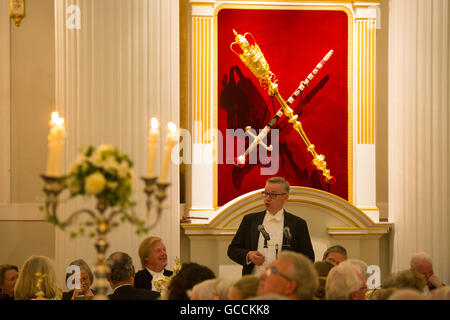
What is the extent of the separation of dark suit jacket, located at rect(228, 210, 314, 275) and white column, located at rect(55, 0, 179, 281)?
1.04 meters

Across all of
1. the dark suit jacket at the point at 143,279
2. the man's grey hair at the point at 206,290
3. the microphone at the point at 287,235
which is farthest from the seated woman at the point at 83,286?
the man's grey hair at the point at 206,290

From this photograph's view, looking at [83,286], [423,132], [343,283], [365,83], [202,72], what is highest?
[202,72]

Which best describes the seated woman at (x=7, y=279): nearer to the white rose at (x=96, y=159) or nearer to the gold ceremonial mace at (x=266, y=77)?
the white rose at (x=96, y=159)

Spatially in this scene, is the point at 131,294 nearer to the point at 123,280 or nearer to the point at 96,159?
the point at 123,280

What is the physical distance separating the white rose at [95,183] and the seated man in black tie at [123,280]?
176 cm

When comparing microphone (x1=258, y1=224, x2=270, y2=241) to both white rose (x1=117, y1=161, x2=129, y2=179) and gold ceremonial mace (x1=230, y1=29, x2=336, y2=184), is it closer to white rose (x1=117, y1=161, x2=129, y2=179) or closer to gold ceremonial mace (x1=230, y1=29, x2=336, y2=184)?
gold ceremonial mace (x1=230, y1=29, x2=336, y2=184)

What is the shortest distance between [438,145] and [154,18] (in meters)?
2.89

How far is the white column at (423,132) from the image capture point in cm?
693

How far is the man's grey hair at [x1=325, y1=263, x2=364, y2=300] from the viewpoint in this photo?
396 cm

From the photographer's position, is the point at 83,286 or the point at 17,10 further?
the point at 17,10

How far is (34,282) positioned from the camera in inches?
182

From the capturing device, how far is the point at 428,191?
6984 mm

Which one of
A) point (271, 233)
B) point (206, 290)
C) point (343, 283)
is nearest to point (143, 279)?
point (271, 233)

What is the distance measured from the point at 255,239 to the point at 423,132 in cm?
227
